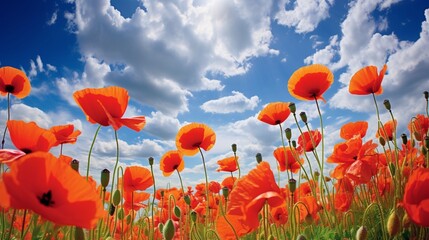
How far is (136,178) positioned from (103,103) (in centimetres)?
157

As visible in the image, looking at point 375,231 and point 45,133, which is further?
point 375,231

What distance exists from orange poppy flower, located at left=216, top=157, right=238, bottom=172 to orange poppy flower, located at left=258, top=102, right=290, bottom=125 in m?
0.85

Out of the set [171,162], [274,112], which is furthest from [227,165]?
[274,112]

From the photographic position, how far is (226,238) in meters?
2.11

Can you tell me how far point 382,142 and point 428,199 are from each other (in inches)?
84.6

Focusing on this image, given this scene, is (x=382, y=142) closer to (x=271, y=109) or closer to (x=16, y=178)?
(x=271, y=109)

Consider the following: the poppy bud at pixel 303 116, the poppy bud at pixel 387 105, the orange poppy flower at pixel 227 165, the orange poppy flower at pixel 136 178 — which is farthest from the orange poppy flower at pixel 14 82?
the poppy bud at pixel 387 105

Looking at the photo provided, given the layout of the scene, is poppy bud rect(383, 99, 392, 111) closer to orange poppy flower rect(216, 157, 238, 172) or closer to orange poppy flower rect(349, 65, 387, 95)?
orange poppy flower rect(349, 65, 387, 95)

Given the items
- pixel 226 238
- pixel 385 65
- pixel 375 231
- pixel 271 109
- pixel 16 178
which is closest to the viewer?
pixel 16 178

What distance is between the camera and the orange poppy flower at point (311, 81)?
115 inches

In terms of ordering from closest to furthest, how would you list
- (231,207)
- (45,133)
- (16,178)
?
(16,178)
(231,207)
(45,133)

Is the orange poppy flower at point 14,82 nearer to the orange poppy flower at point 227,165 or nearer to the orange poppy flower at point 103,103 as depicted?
the orange poppy flower at point 103,103

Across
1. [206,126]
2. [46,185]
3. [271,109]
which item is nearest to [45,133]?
[46,185]

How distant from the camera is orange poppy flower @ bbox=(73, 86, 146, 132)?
5.68 feet
